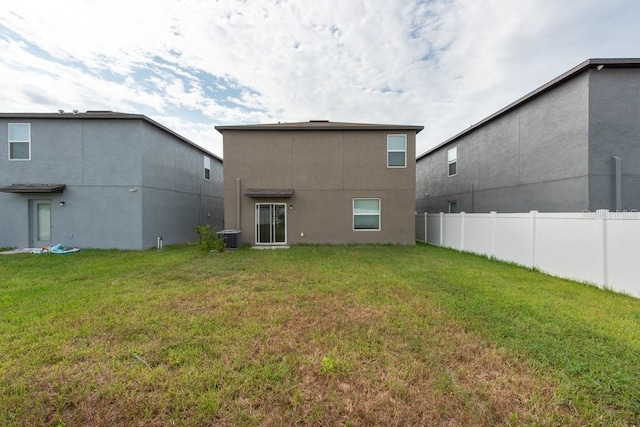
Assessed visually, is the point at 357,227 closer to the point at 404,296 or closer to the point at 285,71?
the point at 404,296

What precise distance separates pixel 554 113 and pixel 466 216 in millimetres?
4673

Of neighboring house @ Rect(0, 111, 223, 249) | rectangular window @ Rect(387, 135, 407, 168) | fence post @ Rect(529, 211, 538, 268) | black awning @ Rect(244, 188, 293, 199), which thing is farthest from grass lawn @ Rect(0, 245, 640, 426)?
rectangular window @ Rect(387, 135, 407, 168)

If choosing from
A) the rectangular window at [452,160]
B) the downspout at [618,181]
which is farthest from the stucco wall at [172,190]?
the downspout at [618,181]

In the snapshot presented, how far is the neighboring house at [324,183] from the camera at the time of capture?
11492 millimetres

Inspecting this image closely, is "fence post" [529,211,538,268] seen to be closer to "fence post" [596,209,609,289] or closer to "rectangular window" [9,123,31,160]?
"fence post" [596,209,609,289]

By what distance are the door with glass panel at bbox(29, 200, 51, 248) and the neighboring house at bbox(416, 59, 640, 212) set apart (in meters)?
19.9

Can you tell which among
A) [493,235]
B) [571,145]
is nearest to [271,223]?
[493,235]

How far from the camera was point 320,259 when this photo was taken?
838 cm

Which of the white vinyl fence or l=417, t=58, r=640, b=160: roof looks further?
l=417, t=58, r=640, b=160: roof

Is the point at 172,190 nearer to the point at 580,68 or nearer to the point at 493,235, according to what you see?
the point at 493,235

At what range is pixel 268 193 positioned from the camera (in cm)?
1101

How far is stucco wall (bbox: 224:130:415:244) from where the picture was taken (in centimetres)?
1151

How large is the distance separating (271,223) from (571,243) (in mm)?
9870

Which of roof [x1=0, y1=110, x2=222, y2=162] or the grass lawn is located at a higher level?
roof [x1=0, y1=110, x2=222, y2=162]
